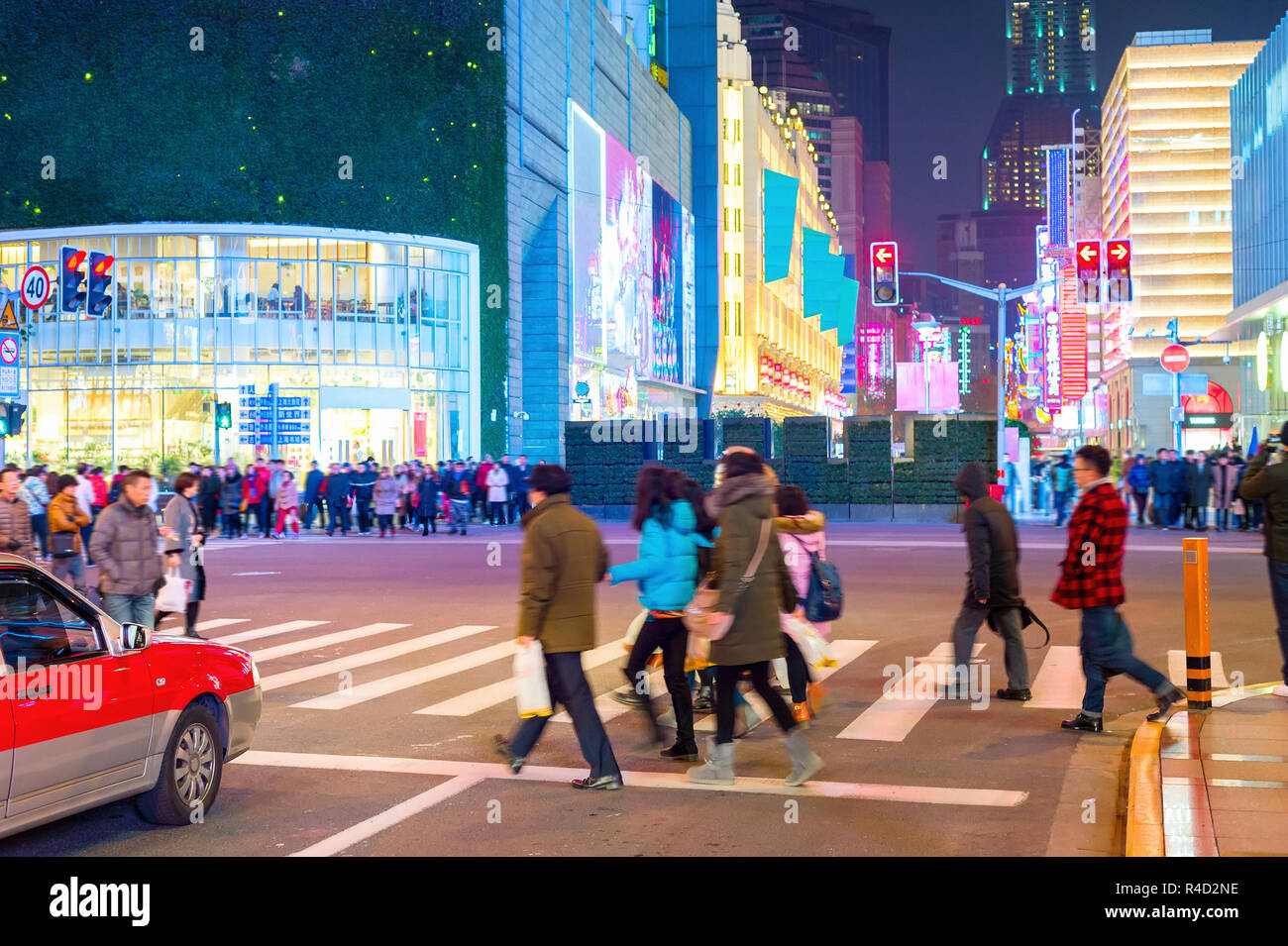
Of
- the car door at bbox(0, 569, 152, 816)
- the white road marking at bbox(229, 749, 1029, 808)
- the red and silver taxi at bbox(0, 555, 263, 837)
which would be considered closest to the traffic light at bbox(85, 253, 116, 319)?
the white road marking at bbox(229, 749, 1029, 808)

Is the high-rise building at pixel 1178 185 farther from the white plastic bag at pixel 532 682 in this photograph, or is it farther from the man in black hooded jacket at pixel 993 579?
the white plastic bag at pixel 532 682

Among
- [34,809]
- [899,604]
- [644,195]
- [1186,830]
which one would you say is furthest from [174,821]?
[644,195]

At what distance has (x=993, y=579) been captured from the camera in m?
10.3

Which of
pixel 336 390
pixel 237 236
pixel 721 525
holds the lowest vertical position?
pixel 721 525

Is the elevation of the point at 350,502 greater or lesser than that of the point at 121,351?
→ lesser

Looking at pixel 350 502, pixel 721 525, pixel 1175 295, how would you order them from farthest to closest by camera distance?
pixel 1175 295
pixel 350 502
pixel 721 525

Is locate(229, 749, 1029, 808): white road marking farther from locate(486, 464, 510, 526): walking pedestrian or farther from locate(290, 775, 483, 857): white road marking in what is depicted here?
locate(486, 464, 510, 526): walking pedestrian

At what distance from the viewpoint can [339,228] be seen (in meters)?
47.3

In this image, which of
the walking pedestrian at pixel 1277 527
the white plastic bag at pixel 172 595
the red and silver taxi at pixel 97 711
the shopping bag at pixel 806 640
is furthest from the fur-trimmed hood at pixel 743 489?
the white plastic bag at pixel 172 595

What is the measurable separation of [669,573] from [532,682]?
1.35 meters

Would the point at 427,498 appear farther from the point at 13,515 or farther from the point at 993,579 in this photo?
the point at 993,579

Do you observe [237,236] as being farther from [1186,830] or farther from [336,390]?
[1186,830]

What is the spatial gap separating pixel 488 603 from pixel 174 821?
10.4m

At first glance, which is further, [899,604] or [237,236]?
[237,236]
